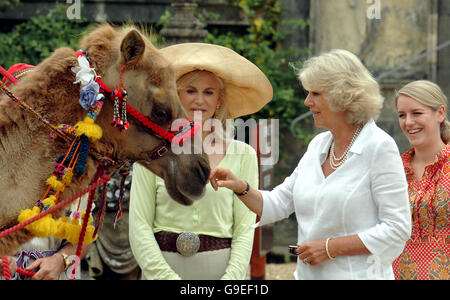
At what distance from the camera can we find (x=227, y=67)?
436 cm

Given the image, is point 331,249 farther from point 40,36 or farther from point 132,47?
point 40,36

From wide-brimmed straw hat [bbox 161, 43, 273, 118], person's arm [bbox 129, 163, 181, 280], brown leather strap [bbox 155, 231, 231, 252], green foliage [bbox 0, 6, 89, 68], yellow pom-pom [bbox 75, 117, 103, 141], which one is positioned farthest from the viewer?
green foliage [bbox 0, 6, 89, 68]

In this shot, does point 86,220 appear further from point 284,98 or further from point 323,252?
point 284,98

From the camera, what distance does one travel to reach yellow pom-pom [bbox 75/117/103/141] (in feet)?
10.6

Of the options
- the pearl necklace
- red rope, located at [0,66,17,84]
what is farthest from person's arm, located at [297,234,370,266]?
red rope, located at [0,66,17,84]

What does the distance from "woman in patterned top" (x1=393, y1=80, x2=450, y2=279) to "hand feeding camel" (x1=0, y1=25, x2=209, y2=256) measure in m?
1.44

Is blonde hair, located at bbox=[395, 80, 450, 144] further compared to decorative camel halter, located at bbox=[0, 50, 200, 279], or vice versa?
blonde hair, located at bbox=[395, 80, 450, 144]

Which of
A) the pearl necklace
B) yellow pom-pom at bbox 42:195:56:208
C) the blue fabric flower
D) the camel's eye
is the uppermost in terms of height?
the blue fabric flower

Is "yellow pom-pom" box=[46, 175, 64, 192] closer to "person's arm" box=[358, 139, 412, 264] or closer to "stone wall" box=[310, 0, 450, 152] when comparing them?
"person's arm" box=[358, 139, 412, 264]

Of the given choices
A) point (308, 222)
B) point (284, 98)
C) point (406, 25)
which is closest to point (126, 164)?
point (308, 222)

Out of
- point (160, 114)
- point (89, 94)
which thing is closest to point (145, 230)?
point (160, 114)

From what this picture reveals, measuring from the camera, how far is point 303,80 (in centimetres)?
360

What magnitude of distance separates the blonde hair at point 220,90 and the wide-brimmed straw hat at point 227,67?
1.1 inches

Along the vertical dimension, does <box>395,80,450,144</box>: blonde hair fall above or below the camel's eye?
above
